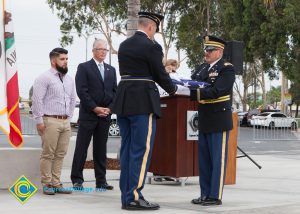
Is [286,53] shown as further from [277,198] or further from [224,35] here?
[277,198]

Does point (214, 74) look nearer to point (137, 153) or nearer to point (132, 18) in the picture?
point (137, 153)

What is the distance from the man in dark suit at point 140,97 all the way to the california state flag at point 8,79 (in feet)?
3.91

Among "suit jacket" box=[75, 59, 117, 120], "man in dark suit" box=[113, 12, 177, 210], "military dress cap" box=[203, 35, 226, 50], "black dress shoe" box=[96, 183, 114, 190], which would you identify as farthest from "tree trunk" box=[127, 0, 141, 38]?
"man in dark suit" box=[113, 12, 177, 210]

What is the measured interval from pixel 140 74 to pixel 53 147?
69.9 inches

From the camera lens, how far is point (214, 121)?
7492 millimetres

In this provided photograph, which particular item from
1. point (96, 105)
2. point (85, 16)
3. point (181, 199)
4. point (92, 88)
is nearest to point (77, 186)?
point (96, 105)

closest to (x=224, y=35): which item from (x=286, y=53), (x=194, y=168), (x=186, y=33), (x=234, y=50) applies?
(x=186, y=33)

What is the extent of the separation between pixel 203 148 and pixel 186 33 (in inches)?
1410

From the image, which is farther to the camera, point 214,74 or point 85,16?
point 85,16

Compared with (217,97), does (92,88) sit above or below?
above

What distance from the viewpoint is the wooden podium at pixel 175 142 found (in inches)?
359

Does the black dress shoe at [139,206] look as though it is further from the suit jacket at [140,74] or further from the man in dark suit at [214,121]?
the suit jacket at [140,74]

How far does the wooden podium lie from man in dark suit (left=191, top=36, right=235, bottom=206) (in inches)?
57.7

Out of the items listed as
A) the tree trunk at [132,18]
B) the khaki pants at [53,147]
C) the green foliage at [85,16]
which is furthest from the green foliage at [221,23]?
the khaki pants at [53,147]
